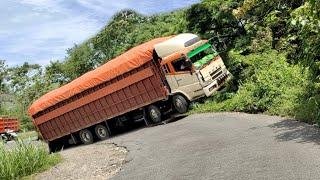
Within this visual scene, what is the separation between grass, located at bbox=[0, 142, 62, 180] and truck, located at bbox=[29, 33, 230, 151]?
7.10 metres

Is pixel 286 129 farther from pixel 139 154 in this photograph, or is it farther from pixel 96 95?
pixel 96 95

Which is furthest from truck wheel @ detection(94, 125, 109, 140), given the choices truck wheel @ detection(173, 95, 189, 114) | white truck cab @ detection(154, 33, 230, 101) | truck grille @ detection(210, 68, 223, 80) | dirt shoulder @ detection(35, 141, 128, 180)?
dirt shoulder @ detection(35, 141, 128, 180)

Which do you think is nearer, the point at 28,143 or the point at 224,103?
the point at 28,143

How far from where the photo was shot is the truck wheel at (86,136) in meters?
26.6

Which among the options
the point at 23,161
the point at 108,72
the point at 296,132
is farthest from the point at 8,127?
the point at 296,132

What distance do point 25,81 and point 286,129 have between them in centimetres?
5378

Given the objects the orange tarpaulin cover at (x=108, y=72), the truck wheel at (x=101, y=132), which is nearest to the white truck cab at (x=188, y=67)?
the orange tarpaulin cover at (x=108, y=72)

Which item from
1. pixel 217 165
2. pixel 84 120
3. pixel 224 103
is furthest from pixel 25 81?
pixel 217 165

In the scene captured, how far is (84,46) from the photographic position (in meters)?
49.8

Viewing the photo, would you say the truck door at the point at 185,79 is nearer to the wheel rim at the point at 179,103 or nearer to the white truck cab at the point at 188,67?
the white truck cab at the point at 188,67

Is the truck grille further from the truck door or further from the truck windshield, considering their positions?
the truck door

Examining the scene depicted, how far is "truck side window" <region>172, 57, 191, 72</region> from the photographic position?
23031 mm

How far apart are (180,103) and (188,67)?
6.02 feet

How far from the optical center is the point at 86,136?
26.7m
